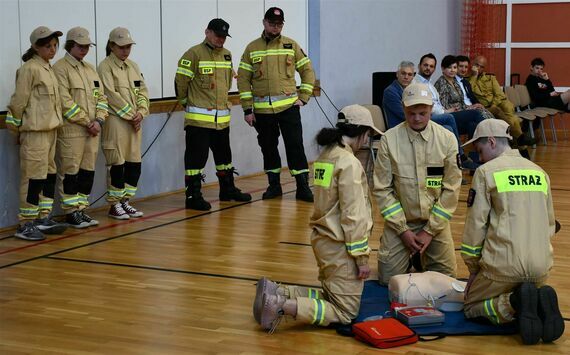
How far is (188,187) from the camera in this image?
27.0ft

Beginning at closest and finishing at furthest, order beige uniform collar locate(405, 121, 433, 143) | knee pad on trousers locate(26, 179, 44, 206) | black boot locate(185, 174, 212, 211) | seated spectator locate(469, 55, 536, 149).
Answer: beige uniform collar locate(405, 121, 433, 143) < knee pad on trousers locate(26, 179, 44, 206) < black boot locate(185, 174, 212, 211) < seated spectator locate(469, 55, 536, 149)

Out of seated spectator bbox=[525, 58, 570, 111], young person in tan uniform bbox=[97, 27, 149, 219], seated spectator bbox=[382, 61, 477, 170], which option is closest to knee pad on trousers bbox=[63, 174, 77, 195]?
young person in tan uniform bbox=[97, 27, 149, 219]

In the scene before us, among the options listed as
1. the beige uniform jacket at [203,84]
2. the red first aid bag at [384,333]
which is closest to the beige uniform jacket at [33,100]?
the beige uniform jacket at [203,84]

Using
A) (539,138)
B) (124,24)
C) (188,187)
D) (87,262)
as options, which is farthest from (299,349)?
(539,138)

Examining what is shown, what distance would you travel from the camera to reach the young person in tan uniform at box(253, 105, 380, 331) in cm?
454

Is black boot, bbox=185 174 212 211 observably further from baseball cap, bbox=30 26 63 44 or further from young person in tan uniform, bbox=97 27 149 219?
baseball cap, bbox=30 26 63 44

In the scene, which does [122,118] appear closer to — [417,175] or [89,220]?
[89,220]

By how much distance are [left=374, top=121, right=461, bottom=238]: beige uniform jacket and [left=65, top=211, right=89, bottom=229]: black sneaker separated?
2.79m

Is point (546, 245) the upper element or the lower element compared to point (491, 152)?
lower

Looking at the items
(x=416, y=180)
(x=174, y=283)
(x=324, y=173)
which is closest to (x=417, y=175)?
(x=416, y=180)

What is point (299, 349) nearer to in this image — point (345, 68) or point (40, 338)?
point (40, 338)

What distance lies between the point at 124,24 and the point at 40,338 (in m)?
4.45

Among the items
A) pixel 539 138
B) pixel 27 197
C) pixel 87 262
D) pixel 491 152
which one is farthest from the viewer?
pixel 539 138

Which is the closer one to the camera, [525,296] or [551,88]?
[525,296]
